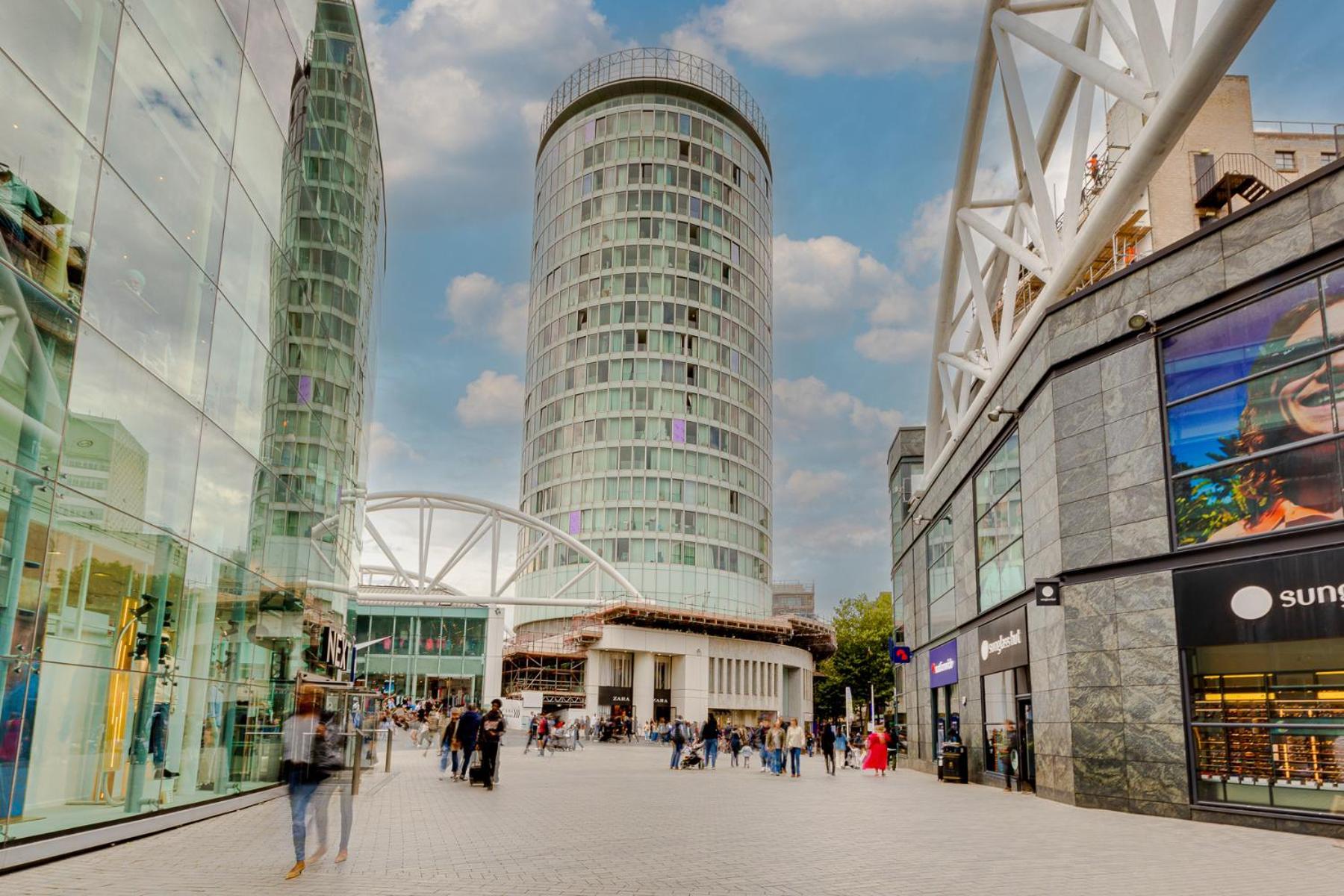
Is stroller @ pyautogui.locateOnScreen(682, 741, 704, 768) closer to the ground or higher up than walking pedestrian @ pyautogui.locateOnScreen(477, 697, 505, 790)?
closer to the ground

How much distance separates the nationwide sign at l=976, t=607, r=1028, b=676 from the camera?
22.7 metres

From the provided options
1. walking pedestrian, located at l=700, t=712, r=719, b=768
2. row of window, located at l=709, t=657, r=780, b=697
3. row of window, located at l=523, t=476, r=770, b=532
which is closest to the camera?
walking pedestrian, located at l=700, t=712, r=719, b=768

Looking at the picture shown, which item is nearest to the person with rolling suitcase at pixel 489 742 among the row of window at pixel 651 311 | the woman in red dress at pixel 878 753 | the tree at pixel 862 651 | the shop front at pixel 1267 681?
the shop front at pixel 1267 681

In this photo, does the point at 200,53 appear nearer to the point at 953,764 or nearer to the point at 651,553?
the point at 953,764

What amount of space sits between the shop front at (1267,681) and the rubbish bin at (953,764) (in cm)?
1237

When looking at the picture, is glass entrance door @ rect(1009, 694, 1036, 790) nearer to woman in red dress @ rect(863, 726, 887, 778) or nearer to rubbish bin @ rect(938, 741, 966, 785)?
rubbish bin @ rect(938, 741, 966, 785)

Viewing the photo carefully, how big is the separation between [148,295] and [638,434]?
83.4 metres

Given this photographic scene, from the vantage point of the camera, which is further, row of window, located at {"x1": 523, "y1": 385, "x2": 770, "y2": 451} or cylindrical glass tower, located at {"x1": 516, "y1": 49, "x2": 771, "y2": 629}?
row of window, located at {"x1": 523, "y1": 385, "x2": 770, "y2": 451}

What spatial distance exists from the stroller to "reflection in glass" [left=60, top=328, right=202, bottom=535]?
76.0ft

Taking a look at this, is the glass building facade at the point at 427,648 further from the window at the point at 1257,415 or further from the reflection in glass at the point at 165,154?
the window at the point at 1257,415

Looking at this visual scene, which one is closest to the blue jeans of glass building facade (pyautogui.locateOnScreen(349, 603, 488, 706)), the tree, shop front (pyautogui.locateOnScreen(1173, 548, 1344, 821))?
shop front (pyautogui.locateOnScreen(1173, 548, 1344, 821))

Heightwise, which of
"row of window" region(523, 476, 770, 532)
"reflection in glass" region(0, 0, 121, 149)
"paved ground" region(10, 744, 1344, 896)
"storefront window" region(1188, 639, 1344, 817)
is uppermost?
"row of window" region(523, 476, 770, 532)

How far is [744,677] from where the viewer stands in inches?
3501

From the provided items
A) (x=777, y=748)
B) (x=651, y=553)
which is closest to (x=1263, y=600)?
(x=777, y=748)
